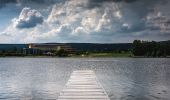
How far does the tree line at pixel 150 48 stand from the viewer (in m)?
181

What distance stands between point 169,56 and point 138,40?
15044 mm

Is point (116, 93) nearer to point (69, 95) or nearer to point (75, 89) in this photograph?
point (75, 89)

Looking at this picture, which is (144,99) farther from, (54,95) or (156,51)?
(156,51)

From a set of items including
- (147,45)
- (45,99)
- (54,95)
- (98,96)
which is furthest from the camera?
(147,45)

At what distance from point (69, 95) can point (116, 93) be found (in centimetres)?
644

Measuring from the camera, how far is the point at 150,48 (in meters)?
184

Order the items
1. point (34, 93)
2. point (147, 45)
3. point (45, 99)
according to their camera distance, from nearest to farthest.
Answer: point (45, 99) → point (34, 93) → point (147, 45)

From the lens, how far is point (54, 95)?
2956 centimetres

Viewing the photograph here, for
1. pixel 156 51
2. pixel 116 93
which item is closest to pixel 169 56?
pixel 156 51

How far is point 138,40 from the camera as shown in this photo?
192 meters

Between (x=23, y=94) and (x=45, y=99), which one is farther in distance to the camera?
(x=23, y=94)

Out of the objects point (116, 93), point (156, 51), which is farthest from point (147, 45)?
point (116, 93)

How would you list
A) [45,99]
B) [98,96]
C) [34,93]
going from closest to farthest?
Answer: [98,96] → [45,99] → [34,93]

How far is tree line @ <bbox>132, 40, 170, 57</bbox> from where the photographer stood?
18062cm
